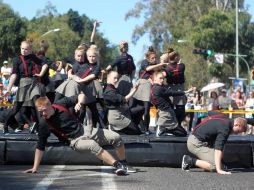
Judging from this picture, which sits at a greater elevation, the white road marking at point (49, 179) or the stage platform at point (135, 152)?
the stage platform at point (135, 152)

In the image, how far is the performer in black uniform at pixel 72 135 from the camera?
1047 cm

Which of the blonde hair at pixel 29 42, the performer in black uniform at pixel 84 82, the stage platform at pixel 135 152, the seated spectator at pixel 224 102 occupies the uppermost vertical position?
Result: the blonde hair at pixel 29 42

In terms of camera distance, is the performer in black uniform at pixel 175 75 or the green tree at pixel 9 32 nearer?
the performer in black uniform at pixel 175 75

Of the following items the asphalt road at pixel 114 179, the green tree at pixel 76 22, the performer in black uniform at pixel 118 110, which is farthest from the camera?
the green tree at pixel 76 22

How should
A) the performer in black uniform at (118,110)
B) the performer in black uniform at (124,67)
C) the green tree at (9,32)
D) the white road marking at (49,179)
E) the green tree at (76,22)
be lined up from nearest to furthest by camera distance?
1. the white road marking at (49,179)
2. the performer in black uniform at (118,110)
3. the performer in black uniform at (124,67)
4. the green tree at (9,32)
5. the green tree at (76,22)

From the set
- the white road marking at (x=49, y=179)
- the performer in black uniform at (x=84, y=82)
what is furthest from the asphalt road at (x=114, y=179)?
the performer in black uniform at (x=84, y=82)

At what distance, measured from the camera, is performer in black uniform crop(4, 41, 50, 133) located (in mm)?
12930

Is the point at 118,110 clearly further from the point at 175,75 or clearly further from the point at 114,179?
the point at 114,179

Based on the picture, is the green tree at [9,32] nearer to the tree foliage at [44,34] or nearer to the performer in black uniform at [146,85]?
the tree foliage at [44,34]

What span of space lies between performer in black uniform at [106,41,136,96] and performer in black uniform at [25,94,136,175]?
3499 mm

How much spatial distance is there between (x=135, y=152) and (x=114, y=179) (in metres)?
1.79

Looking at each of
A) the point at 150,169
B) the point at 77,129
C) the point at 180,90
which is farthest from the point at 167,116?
the point at 77,129

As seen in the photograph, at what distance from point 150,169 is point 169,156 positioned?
1.48 feet

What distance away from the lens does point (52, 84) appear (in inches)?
577
